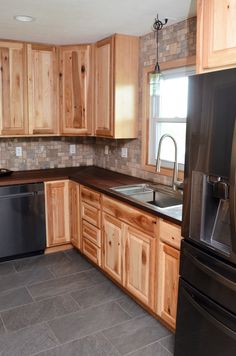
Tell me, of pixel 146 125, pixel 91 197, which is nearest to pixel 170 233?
pixel 91 197

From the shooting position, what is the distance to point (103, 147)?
4066mm

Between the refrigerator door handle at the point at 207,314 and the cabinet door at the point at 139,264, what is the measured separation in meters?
0.64

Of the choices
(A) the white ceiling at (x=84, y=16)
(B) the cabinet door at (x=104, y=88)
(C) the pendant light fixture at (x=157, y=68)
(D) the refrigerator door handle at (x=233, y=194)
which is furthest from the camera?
(B) the cabinet door at (x=104, y=88)

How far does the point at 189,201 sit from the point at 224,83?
1.93 feet

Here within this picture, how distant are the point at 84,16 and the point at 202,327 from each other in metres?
2.33

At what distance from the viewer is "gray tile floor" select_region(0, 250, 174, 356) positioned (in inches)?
85.9

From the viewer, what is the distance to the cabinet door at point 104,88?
10.8 ft

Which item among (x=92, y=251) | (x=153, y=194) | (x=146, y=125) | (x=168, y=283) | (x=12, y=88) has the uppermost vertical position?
(x=12, y=88)

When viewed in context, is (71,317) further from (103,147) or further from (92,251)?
(103,147)

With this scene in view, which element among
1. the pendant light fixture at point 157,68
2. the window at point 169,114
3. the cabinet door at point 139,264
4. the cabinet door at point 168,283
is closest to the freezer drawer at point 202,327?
the cabinet door at point 168,283

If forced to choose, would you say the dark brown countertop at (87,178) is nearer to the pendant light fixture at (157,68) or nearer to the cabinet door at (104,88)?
the cabinet door at (104,88)

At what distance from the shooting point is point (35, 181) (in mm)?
3391

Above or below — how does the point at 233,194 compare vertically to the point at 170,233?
above

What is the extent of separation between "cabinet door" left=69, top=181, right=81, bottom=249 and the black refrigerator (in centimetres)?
185
